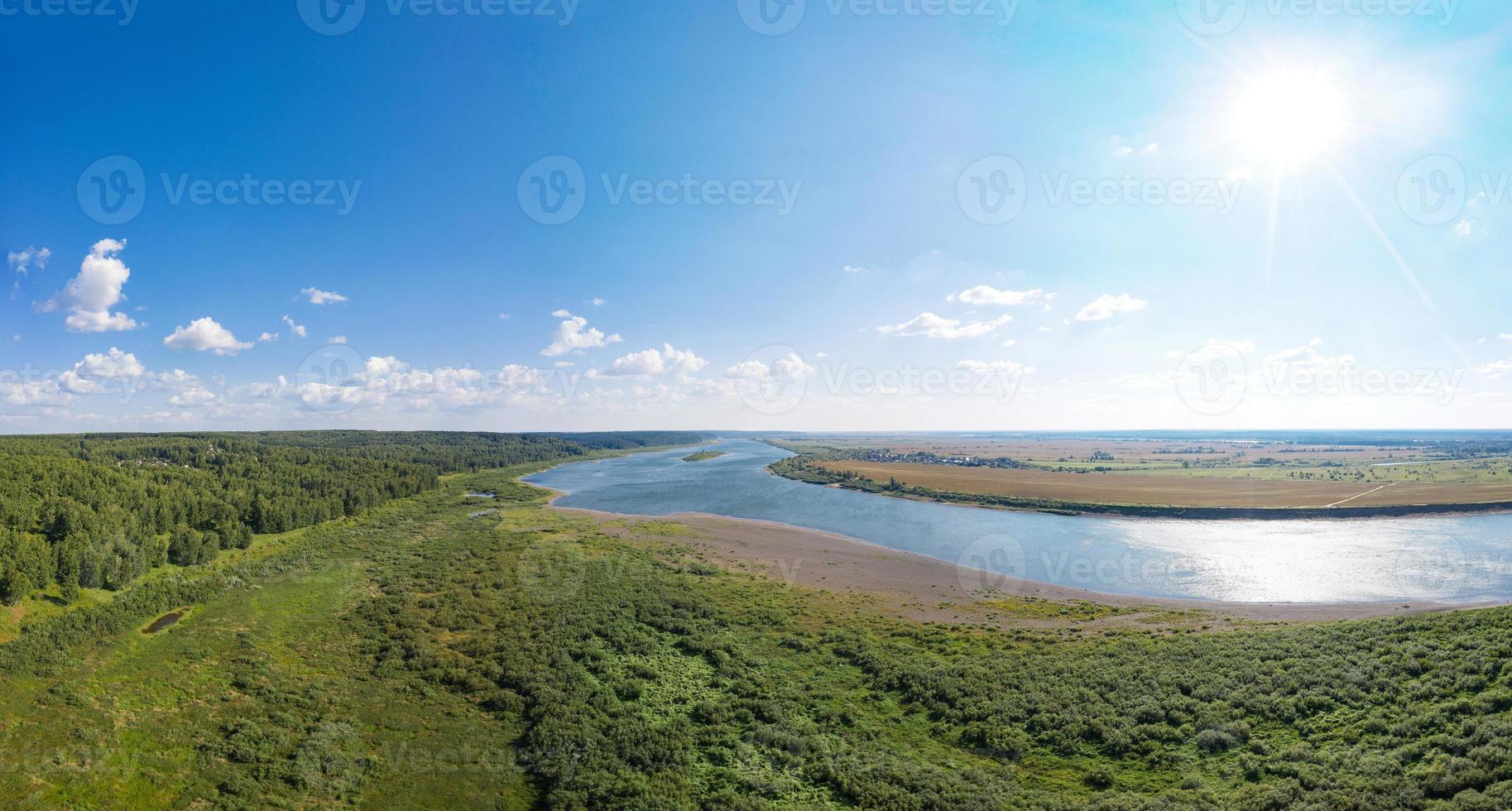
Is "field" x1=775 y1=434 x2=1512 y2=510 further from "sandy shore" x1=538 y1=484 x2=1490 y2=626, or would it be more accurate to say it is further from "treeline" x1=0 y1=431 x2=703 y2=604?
"treeline" x1=0 y1=431 x2=703 y2=604

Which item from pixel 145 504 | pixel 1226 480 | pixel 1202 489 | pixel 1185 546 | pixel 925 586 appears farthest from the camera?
pixel 1226 480

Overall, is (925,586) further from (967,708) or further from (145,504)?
(145,504)

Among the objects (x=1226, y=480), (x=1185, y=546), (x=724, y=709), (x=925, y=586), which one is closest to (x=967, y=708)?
(x=724, y=709)

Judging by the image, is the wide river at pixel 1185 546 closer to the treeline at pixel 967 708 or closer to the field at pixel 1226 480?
the field at pixel 1226 480

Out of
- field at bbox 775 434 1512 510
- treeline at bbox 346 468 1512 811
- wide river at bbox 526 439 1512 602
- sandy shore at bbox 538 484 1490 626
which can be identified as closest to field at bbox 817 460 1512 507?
field at bbox 775 434 1512 510

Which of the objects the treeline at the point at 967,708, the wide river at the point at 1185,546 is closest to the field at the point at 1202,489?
the wide river at the point at 1185,546

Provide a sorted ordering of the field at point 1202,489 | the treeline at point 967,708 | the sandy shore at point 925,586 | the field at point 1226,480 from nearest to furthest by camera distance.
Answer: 1. the treeline at point 967,708
2. the sandy shore at point 925,586
3. the field at point 1202,489
4. the field at point 1226,480

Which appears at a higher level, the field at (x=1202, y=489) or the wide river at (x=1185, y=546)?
the field at (x=1202, y=489)
